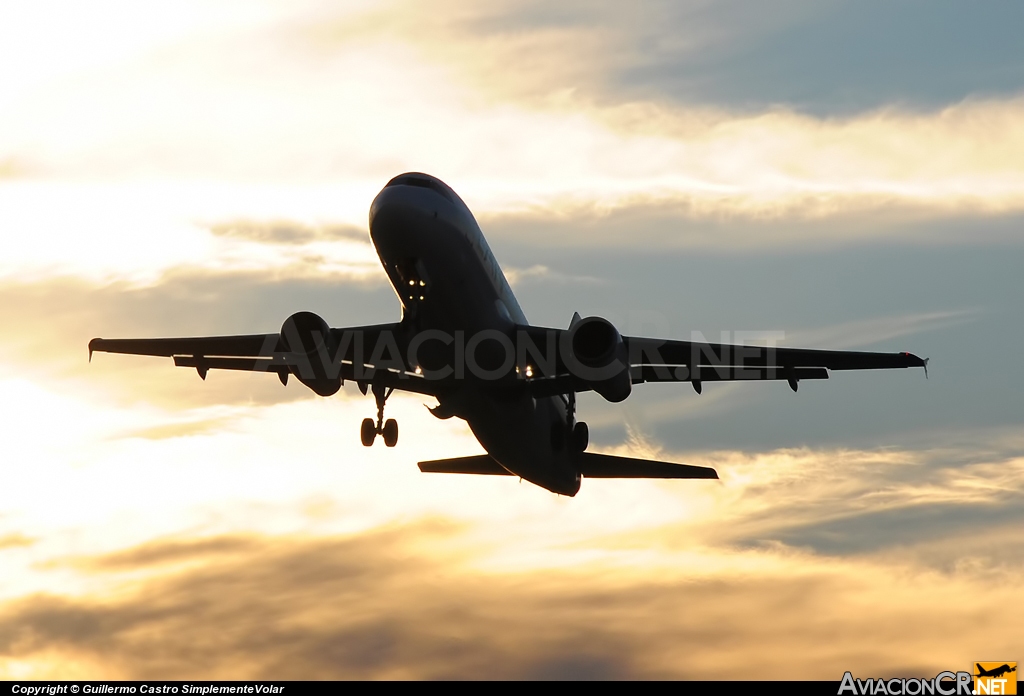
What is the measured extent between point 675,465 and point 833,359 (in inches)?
295

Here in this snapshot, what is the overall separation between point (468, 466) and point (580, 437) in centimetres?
526

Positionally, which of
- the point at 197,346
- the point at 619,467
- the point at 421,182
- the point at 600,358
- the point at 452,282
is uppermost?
the point at 421,182

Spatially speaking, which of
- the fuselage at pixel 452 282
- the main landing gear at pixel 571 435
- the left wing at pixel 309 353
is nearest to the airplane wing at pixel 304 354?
the left wing at pixel 309 353

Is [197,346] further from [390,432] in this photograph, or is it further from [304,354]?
[304,354]

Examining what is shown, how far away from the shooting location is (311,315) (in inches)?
1280

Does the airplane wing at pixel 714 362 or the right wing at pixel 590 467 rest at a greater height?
the airplane wing at pixel 714 362

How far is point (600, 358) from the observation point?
3288 cm

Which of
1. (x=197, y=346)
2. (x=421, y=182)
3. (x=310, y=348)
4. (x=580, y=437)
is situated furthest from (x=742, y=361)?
(x=197, y=346)

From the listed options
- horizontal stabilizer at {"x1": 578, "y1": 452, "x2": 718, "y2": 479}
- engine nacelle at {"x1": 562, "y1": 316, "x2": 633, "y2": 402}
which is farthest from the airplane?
horizontal stabilizer at {"x1": 578, "y1": 452, "x2": 718, "y2": 479}

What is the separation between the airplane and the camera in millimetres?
32500

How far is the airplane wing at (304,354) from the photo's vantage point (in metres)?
32.9

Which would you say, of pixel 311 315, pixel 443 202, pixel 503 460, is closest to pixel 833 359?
pixel 503 460

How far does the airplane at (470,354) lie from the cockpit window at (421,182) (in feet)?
0.13

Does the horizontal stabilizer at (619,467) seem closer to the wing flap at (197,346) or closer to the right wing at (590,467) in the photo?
the right wing at (590,467)
